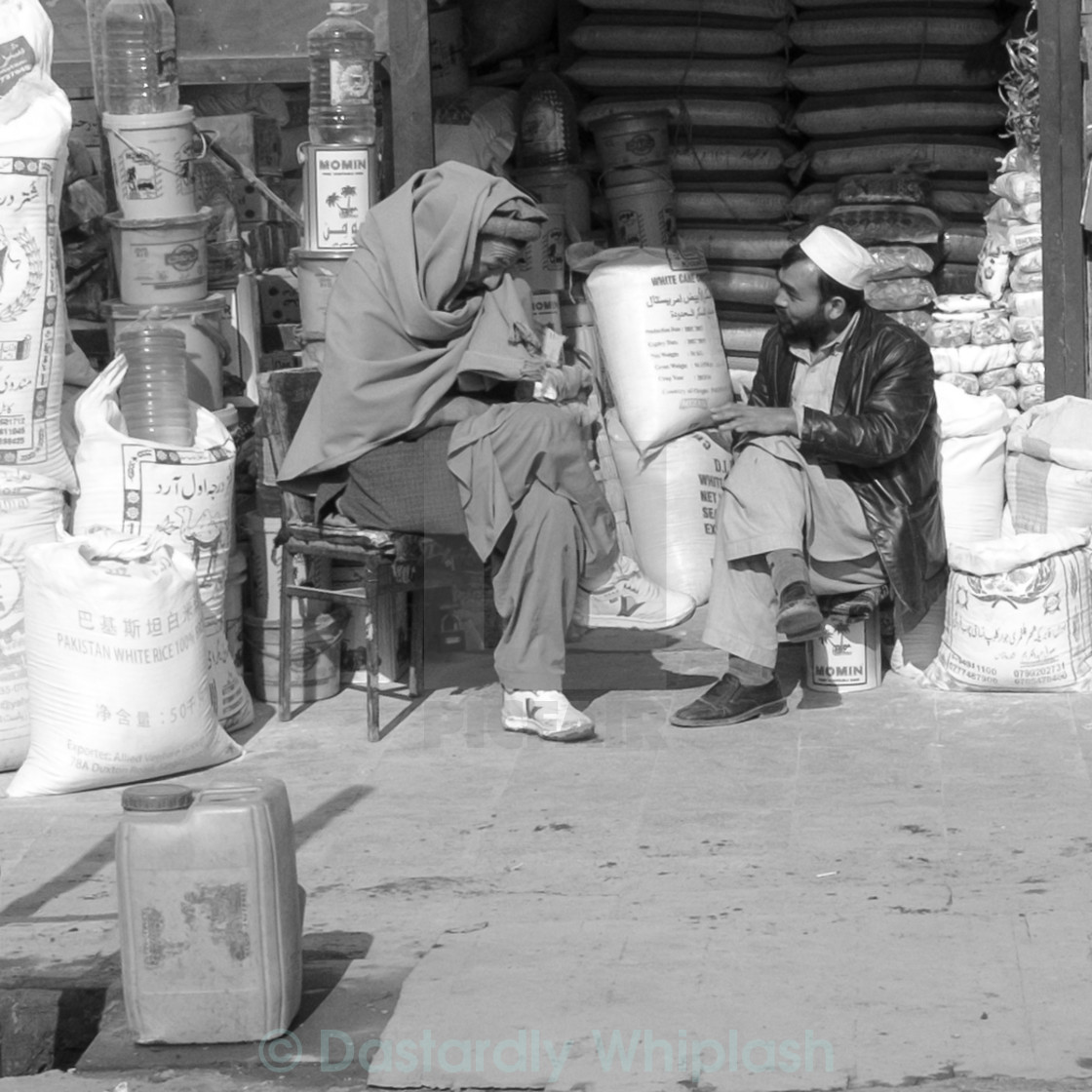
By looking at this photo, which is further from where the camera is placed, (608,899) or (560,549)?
(560,549)

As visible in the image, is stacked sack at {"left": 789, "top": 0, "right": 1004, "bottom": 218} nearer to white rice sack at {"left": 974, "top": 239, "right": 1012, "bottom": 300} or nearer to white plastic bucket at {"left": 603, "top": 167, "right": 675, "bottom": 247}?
white plastic bucket at {"left": 603, "top": 167, "right": 675, "bottom": 247}

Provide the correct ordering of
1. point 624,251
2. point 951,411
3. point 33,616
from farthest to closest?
point 624,251 < point 951,411 < point 33,616

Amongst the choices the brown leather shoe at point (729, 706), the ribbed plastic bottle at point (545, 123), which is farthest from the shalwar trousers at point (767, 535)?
the ribbed plastic bottle at point (545, 123)

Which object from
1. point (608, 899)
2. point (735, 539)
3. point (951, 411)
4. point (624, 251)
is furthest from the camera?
point (624, 251)

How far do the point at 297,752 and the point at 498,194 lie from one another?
1609 millimetres

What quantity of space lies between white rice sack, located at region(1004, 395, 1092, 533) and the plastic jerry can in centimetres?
314

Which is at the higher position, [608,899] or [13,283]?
[13,283]

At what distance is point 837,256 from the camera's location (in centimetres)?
547

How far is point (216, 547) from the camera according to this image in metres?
5.52

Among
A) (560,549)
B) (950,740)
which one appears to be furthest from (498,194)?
(950,740)

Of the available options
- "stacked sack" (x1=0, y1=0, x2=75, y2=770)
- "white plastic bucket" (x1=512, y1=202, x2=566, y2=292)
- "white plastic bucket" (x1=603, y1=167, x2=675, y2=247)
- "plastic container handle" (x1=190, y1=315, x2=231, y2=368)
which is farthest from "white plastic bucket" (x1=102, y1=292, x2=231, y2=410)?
"white plastic bucket" (x1=603, y1=167, x2=675, y2=247)

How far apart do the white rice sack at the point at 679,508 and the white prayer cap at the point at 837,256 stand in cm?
146

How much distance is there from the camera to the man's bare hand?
5.44 meters

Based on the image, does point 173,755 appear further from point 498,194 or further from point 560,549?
point 498,194
